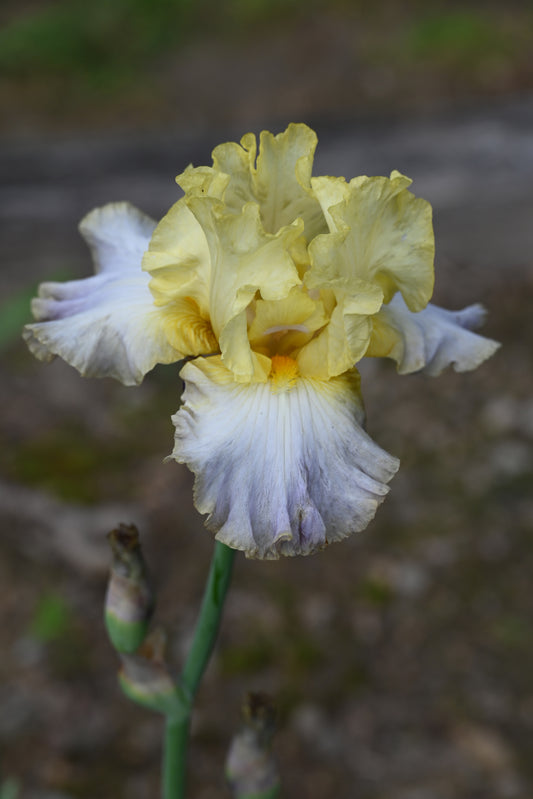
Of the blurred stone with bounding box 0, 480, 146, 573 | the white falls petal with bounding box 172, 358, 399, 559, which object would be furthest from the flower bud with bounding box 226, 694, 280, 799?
the blurred stone with bounding box 0, 480, 146, 573

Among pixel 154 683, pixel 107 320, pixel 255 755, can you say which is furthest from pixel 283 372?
pixel 255 755

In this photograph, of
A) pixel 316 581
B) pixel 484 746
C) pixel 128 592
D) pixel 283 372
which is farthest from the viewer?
pixel 316 581

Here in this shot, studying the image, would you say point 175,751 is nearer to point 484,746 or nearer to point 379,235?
point 379,235

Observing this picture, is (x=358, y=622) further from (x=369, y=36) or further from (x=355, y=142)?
(x=369, y=36)

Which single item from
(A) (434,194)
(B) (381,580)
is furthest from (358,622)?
(A) (434,194)

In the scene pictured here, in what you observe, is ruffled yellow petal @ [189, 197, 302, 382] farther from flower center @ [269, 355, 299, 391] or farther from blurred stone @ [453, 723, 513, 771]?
blurred stone @ [453, 723, 513, 771]
